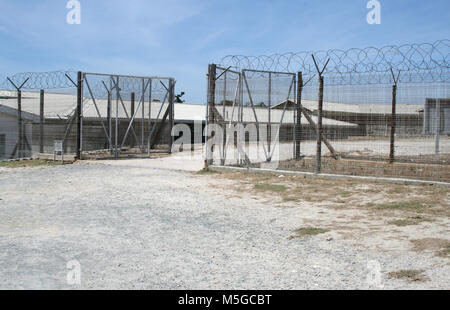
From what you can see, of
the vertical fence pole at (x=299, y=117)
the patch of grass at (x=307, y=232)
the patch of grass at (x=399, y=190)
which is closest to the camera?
the patch of grass at (x=307, y=232)

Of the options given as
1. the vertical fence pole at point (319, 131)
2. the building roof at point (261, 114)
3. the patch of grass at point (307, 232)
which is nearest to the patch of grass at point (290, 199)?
the patch of grass at point (307, 232)

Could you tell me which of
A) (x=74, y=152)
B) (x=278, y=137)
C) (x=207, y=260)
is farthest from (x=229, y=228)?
(x=74, y=152)

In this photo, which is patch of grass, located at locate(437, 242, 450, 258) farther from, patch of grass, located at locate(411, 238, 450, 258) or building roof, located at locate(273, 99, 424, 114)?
building roof, located at locate(273, 99, 424, 114)

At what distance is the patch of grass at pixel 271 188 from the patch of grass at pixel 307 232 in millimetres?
3257

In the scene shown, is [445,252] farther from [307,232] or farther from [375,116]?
[375,116]

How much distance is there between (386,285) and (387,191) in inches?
210

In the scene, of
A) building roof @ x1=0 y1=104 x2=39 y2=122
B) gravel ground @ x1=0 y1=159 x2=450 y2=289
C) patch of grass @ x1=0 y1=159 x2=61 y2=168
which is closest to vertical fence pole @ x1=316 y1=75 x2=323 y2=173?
gravel ground @ x1=0 y1=159 x2=450 y2=289

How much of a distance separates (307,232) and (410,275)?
192 centimetres

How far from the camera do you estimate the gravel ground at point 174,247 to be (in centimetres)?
432

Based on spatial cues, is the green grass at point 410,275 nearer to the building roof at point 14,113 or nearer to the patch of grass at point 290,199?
the patch of grass at point 290,199

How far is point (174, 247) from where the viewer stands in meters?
5.52

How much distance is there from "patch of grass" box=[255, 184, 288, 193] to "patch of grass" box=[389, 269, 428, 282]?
5.17 m

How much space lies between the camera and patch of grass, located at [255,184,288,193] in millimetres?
9750

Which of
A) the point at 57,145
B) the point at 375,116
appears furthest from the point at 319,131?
the point at 57,145
